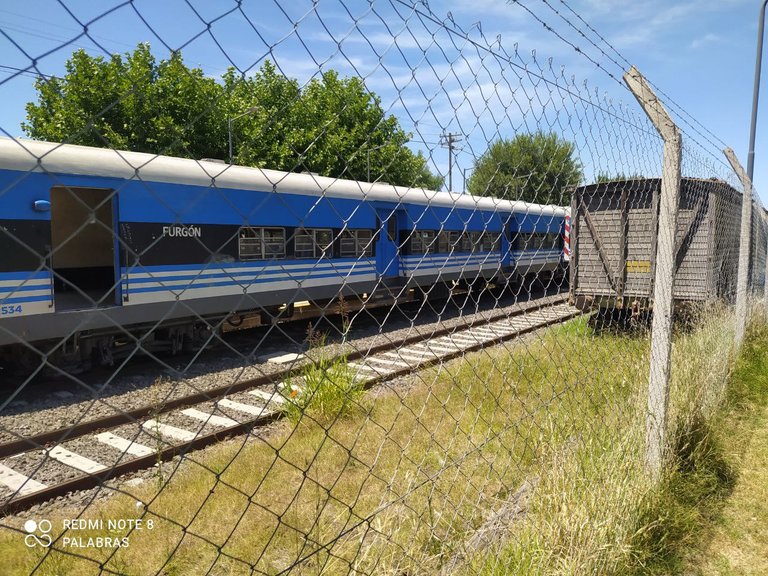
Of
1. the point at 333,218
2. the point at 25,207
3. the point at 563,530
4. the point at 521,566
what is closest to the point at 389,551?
the point at 521,566

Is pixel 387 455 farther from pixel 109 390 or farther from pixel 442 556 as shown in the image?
pixel 109 390

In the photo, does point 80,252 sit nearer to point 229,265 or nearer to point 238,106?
point 229,265

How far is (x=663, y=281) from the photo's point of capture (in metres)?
3.45

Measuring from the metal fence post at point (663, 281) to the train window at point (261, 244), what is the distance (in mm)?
6464

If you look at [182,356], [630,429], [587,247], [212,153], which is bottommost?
[182,356]

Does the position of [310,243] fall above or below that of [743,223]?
below

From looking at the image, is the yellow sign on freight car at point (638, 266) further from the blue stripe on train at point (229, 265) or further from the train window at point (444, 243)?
the train window at point (444, 243)

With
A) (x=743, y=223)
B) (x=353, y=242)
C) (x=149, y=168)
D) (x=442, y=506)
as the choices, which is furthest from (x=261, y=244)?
(x=442, y=506)

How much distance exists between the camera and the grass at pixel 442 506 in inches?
99.4

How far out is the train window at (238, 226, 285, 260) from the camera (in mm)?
9062

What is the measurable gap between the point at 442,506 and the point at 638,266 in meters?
7.92

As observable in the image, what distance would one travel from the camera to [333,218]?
409 inches

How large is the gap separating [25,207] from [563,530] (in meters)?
6.81

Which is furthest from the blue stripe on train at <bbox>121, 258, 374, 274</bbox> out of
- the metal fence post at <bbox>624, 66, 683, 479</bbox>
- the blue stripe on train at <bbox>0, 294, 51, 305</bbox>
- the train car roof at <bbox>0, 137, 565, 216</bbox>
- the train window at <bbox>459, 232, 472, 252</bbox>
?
the metal fence post at <bbox>624, 66, 683, 479</bbox>
